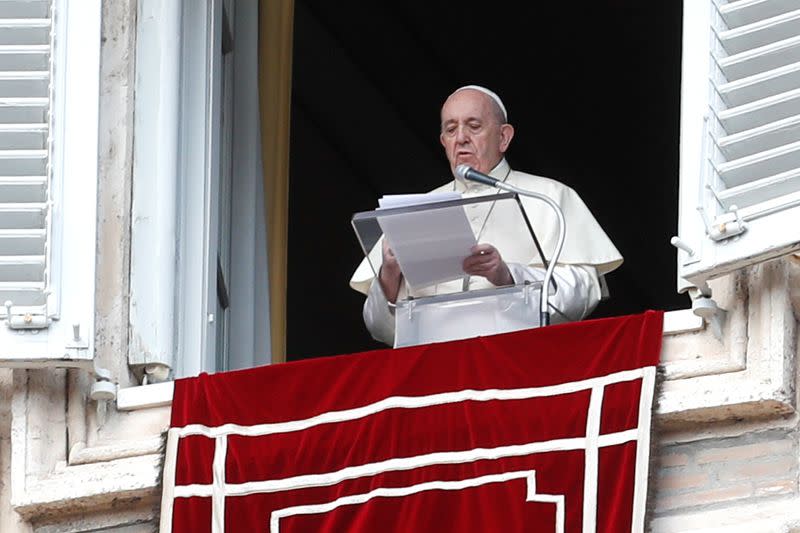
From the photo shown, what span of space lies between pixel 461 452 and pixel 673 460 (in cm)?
49

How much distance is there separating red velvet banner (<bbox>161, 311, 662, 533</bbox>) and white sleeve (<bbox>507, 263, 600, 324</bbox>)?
0.56m

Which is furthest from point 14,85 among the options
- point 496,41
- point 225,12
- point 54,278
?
point 496,41

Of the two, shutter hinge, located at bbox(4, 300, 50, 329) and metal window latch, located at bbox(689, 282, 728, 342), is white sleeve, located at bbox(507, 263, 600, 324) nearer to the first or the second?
metal window latch, located at bbox(689, 282, 728, 342)

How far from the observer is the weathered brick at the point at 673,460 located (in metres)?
6.13

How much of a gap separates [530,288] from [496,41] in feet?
13.2

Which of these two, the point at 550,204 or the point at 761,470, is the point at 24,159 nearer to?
the point at 550,204

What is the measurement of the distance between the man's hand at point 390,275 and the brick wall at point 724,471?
1.01 m

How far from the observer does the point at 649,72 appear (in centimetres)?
1055

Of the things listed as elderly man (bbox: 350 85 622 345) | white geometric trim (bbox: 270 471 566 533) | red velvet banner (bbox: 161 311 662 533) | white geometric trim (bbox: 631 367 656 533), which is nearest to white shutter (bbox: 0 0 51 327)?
red velvet banner (bbox: 161 311 662 533)

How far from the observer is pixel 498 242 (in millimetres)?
7094

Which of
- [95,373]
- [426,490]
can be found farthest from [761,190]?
[95,373]

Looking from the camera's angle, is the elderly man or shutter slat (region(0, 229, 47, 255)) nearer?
shutter slat (region(0, 229, 47, 255))

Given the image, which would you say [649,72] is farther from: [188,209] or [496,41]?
[188,209]

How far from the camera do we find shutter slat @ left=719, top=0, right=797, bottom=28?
20.8 ft
